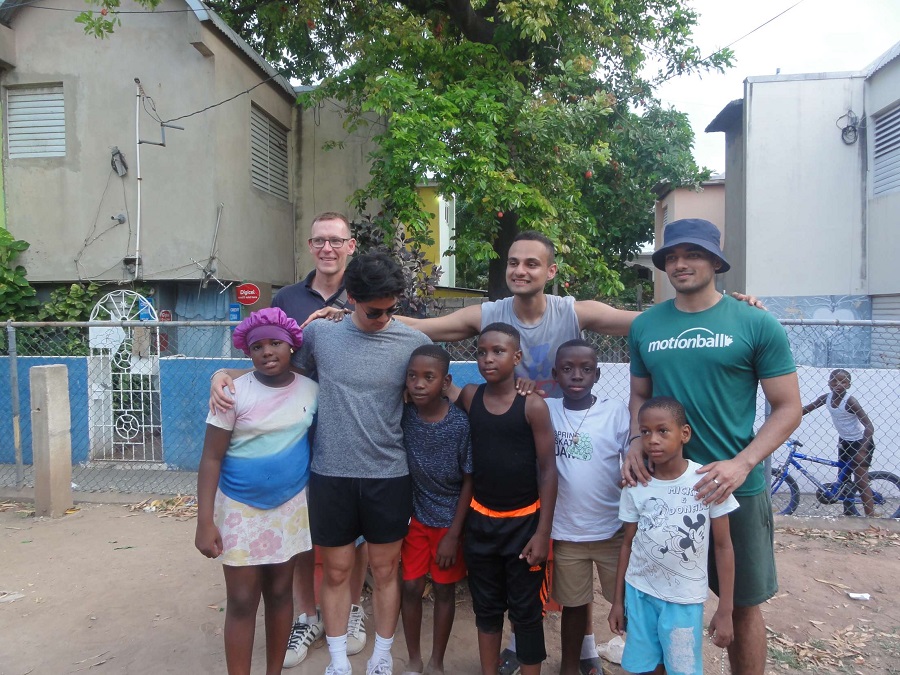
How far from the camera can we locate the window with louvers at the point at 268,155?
10.3 meters

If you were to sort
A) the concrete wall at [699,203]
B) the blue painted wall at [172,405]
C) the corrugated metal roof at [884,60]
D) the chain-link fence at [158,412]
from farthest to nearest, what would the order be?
1. the concrete wall at [699,203]
2. the corrugated metal roof at [884,60]
3. the blue painted wall at [172,405]
4. the chain-link fence at [158,412]

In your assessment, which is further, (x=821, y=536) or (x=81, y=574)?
(x=821, y=536)

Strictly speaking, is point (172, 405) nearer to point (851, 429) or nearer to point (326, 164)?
point (326, 164)

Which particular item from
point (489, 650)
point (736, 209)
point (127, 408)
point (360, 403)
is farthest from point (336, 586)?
point (736, 209)

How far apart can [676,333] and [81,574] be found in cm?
421

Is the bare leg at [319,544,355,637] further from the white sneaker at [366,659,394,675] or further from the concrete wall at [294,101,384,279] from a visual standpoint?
the concrete wall at [294,101,384,279]

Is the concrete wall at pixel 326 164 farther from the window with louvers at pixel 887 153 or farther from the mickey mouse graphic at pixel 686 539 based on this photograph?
the mickey mouse graphic at pixel 686 539

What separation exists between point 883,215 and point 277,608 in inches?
442

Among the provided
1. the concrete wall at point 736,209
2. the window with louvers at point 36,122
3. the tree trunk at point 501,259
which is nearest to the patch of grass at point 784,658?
the tree trunk at point 501,259

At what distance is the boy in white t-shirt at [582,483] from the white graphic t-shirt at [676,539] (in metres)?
0.37

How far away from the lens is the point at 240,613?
8.60 ft

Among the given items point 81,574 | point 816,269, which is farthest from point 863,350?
point 81,574

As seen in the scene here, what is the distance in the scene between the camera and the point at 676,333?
2.47 meters

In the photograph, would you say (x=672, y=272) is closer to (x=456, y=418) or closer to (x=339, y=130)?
(x=456, y=418)
